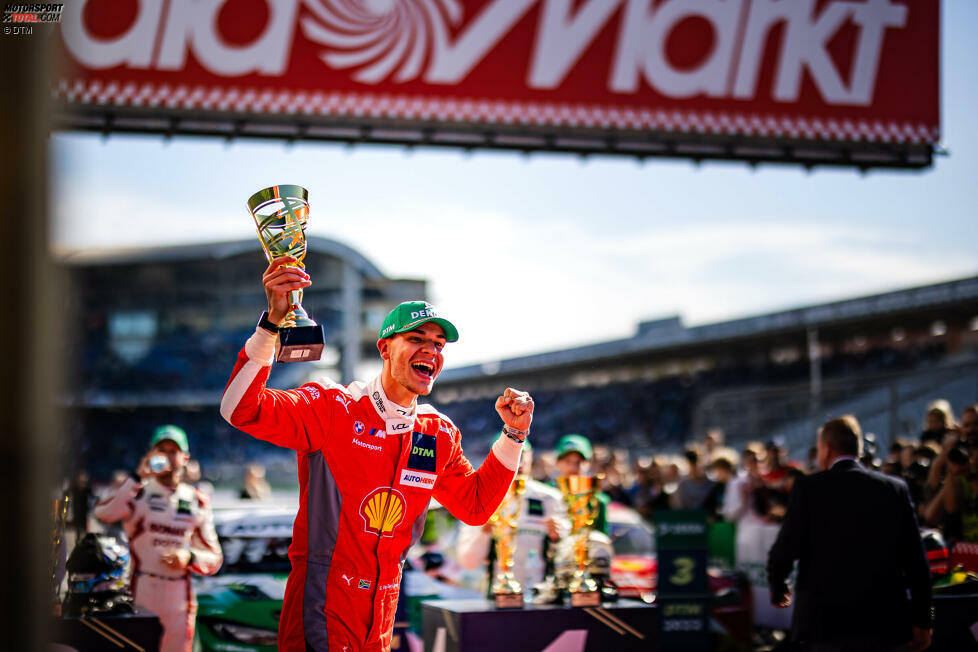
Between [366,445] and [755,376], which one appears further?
[755,376]

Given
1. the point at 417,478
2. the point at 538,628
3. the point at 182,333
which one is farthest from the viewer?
the point at 182,333

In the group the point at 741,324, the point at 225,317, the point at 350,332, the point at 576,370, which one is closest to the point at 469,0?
the point at 350,332

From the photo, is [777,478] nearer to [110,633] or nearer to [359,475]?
[110,633]

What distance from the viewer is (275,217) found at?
3592 mm

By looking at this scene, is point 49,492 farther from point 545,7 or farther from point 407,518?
point 545,7

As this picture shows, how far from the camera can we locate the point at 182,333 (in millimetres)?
42000

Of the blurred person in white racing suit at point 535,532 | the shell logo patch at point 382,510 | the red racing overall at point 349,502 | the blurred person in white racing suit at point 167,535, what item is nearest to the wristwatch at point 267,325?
the red racing overall at point 349,502

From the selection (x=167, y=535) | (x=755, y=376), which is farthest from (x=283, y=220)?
(x=755, y=376)

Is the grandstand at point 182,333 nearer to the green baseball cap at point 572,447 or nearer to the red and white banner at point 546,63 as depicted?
the red and white banner at point 546,63

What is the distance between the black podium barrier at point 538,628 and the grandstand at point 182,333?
28.6 meters

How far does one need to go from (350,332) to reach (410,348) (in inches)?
959

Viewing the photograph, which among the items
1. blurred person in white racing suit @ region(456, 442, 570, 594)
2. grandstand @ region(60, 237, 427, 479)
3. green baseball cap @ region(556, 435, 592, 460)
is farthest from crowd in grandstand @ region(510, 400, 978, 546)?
grandstand @ region(60, 237, 427, 479)

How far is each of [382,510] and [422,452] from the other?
27 cm

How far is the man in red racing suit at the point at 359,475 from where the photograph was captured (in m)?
3.52
